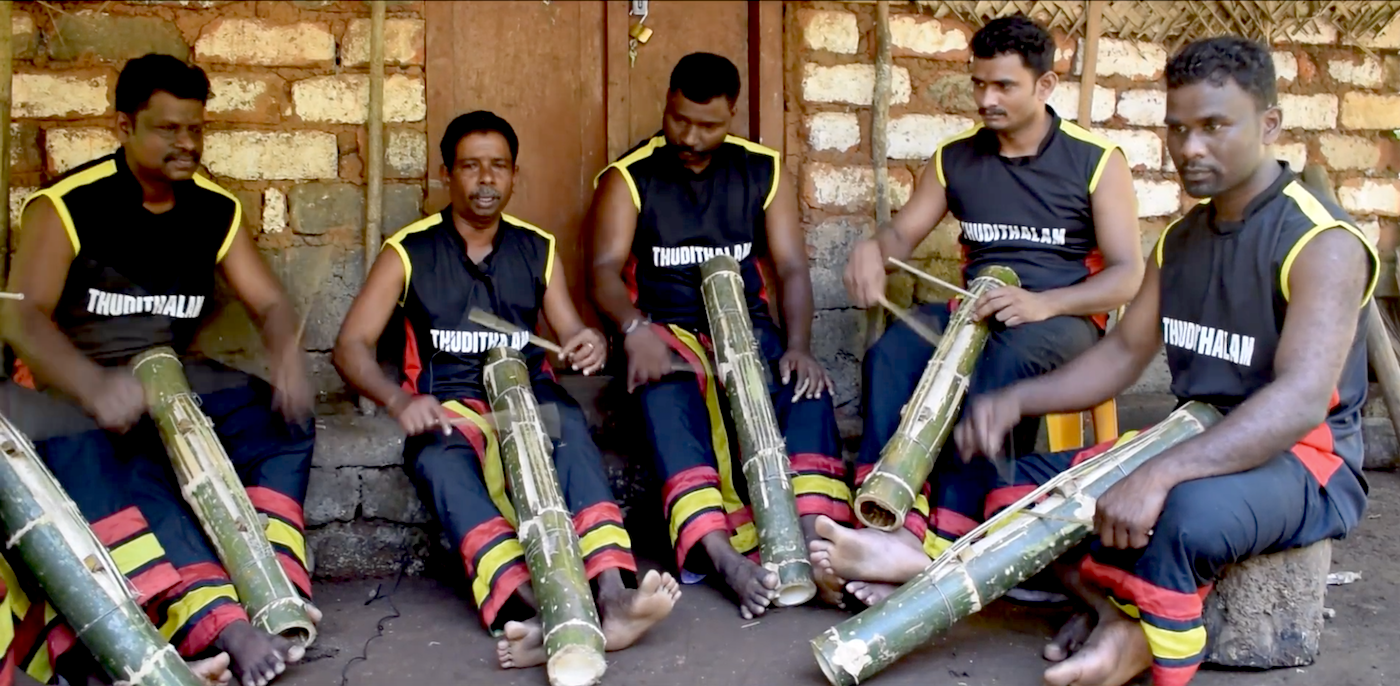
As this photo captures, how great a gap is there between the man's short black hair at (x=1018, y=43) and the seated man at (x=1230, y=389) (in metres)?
0.87

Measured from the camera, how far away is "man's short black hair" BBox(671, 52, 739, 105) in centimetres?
407

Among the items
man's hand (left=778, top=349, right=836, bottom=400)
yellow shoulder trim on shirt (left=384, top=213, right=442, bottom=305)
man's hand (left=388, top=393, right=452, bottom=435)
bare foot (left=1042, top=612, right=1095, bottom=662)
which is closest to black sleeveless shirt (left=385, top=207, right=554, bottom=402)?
yellow shoulder trim on shirt (left=384, top=213, right=442, bottom=305)

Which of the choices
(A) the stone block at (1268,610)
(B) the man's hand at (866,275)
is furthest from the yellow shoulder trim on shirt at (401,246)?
(A) the stone block at (1268,610)

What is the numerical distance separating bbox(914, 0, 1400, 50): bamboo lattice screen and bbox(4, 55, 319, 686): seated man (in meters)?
2.55

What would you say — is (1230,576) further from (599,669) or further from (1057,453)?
(599,669)

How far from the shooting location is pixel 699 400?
3914 millimetres

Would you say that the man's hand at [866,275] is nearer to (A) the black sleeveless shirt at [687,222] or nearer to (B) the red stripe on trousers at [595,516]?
(A) the black sleeveless shirt at [687,222]

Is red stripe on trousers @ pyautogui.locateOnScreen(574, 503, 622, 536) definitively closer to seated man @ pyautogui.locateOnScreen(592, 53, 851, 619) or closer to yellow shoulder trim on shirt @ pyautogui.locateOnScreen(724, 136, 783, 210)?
seated man @ pyautogui.locateOnScreen(592, 53, 851, 619)

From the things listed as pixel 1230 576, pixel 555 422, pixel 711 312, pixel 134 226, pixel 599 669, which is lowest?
pixel 599 669

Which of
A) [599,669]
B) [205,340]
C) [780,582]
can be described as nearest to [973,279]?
[780,582]

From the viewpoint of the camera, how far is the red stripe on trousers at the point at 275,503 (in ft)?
11.3

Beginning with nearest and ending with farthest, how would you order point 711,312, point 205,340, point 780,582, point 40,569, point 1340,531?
point 40,569
point 1340,531
point 780,582
point 711,312
point 205,340

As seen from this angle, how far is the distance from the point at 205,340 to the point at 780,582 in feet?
6.82

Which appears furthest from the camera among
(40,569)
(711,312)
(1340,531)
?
(711,312)
